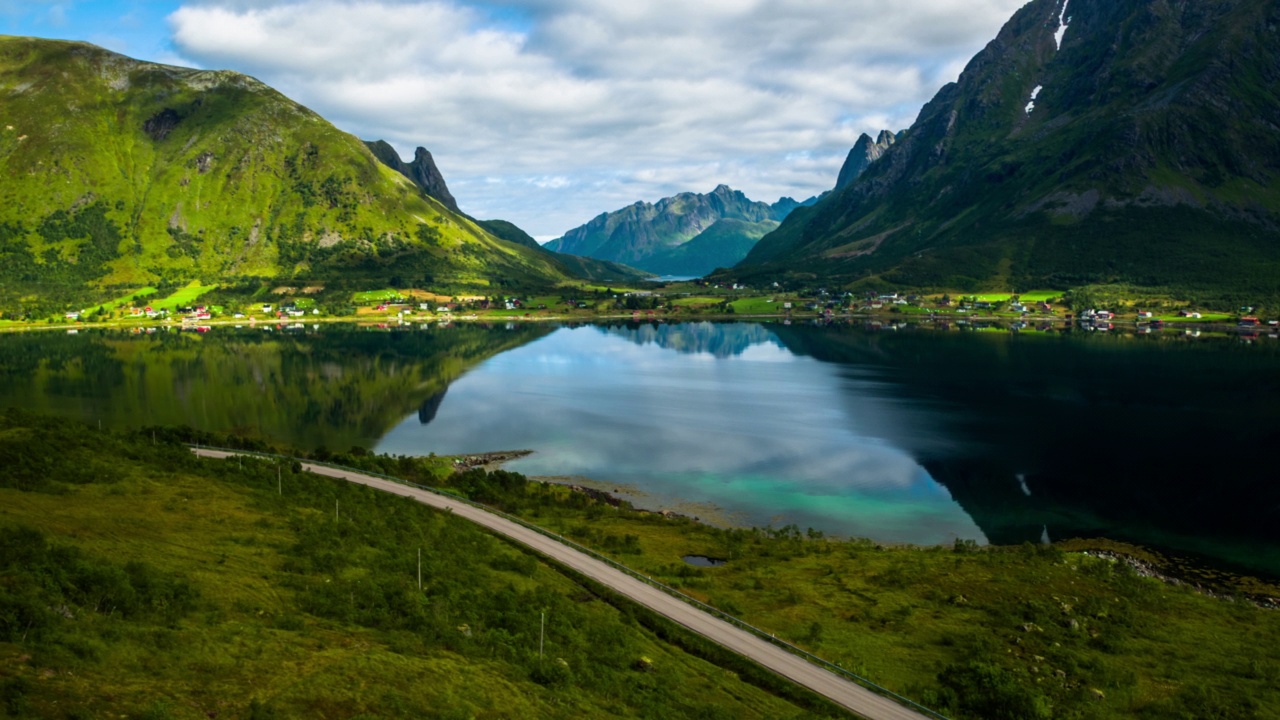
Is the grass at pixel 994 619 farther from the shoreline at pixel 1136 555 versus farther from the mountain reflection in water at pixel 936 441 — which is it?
the mountain reflection in water at pixel 936 441

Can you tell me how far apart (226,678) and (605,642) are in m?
18.5

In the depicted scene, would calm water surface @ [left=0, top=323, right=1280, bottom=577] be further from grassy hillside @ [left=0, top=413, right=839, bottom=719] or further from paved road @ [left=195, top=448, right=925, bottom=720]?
grassy hillside @ [left=0, top=413, right=839, bottom=719]

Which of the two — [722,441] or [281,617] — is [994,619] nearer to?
[281,617]

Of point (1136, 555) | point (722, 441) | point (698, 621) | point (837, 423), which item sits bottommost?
point (1136, 555)

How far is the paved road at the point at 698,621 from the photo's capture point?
36062 mm

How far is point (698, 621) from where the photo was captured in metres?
44.4

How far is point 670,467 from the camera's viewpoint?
325 feet

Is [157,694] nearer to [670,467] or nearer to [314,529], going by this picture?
[314,529]

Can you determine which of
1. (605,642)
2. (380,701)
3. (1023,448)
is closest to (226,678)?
A: (380,701)

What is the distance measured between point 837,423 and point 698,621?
85669 mm

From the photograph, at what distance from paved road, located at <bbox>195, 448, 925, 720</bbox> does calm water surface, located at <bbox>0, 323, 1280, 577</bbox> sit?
1063 inches

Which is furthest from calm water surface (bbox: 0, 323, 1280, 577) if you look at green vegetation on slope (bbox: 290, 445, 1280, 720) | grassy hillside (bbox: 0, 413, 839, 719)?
grassy hillside (bbox: 0, 413, 839, 719)

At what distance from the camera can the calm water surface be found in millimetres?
80750

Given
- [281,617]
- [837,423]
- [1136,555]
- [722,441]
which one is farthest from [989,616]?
[837,423]
